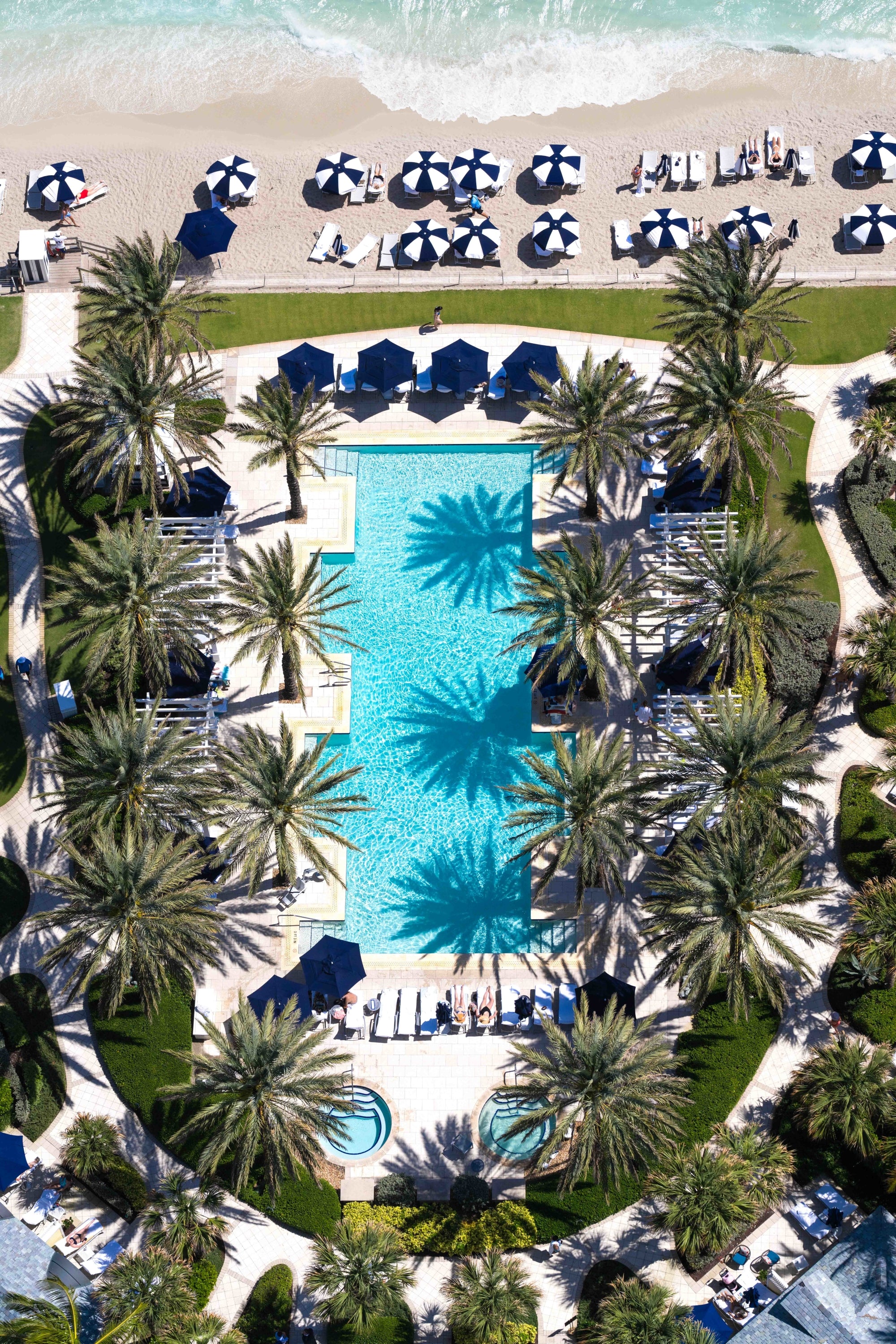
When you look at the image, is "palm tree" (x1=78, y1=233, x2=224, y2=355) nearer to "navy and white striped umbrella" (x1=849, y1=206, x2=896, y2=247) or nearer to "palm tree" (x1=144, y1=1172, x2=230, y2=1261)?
"navy and white striped umbrella" (x1=849, y1=206, x2=896, y2=247)

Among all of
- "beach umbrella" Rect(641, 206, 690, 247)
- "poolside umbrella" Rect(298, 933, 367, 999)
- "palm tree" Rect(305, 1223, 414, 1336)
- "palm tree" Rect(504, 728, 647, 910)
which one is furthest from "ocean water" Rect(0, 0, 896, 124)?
"palm tree" Rect(305, 1223, 414, 1336)

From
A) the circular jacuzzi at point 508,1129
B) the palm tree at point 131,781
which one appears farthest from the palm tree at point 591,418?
the circular jacuzzi at point 508,1129

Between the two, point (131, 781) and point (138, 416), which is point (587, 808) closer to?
point (131, 781)

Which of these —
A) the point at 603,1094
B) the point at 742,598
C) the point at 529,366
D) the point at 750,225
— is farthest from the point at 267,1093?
the point at 750,225

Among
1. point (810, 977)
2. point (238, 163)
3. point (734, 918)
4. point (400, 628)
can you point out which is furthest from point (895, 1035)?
point (238, 163)

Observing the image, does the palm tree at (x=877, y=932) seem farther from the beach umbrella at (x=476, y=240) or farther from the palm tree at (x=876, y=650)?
the beach umbrella at (x=476, y=240)
